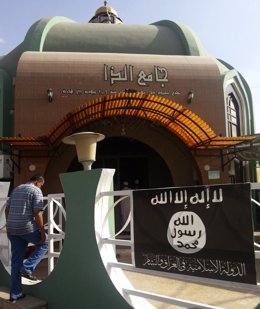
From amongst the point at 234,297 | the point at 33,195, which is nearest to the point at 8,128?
the point at 33,195

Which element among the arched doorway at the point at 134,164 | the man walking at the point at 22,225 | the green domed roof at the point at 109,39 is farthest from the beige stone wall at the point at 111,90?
the man walking at the point at 22,225

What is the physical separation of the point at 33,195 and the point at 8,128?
9429 millimetres

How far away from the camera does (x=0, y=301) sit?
183 inches

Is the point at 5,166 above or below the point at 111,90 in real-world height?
below

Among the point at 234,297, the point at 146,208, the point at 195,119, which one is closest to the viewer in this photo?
the point at 146,208

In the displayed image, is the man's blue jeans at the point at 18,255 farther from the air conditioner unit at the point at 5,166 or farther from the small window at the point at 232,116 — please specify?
the small window at the point at 232,116

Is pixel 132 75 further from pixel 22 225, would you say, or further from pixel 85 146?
pixel 22 225

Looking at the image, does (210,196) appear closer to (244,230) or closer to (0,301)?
(244,230)

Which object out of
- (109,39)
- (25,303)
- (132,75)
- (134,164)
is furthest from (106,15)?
(25,303)

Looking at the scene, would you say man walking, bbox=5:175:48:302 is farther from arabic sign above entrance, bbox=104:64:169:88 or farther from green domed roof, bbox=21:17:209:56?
green domed roof, bbox=21:17:209:56

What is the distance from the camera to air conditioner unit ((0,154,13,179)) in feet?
38.2

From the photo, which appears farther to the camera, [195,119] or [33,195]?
[195,119]

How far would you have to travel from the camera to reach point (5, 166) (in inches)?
460

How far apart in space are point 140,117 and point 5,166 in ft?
15.9
